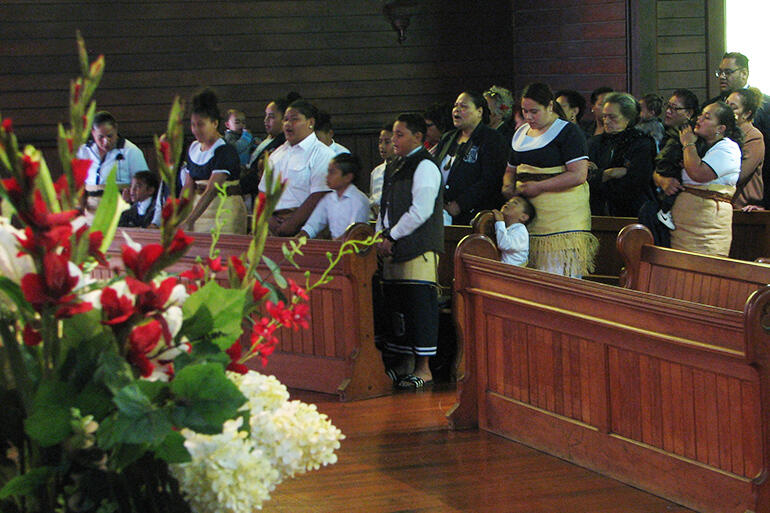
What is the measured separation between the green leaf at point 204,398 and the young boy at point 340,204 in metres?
4.28

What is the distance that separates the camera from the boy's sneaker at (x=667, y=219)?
539 cm

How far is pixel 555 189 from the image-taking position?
514 cm

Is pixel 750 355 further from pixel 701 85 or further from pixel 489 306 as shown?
pixel 701 85

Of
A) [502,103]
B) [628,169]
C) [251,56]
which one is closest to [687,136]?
[628,169]

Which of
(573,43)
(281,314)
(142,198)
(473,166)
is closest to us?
(281,314)

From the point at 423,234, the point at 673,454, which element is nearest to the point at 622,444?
the point at 673,454

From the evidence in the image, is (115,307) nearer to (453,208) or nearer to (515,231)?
(515,231)

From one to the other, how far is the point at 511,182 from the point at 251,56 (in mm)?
4568

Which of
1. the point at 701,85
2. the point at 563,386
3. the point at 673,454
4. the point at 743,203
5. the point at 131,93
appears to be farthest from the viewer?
the point at 131,93

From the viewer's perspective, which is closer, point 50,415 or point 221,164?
point 50,415

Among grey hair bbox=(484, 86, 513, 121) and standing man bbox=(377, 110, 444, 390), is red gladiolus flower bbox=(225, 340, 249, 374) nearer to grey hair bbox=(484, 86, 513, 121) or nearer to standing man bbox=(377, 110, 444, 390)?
standing man bbox=(377, 110, 444, 390)

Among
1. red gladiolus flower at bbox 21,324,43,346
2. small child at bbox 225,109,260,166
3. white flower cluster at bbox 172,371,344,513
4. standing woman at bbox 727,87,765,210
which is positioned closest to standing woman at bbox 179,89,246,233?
small child at bbox 225,109,260,166

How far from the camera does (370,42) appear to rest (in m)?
9.57

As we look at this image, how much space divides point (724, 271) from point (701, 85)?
Result: 4.47 meters
